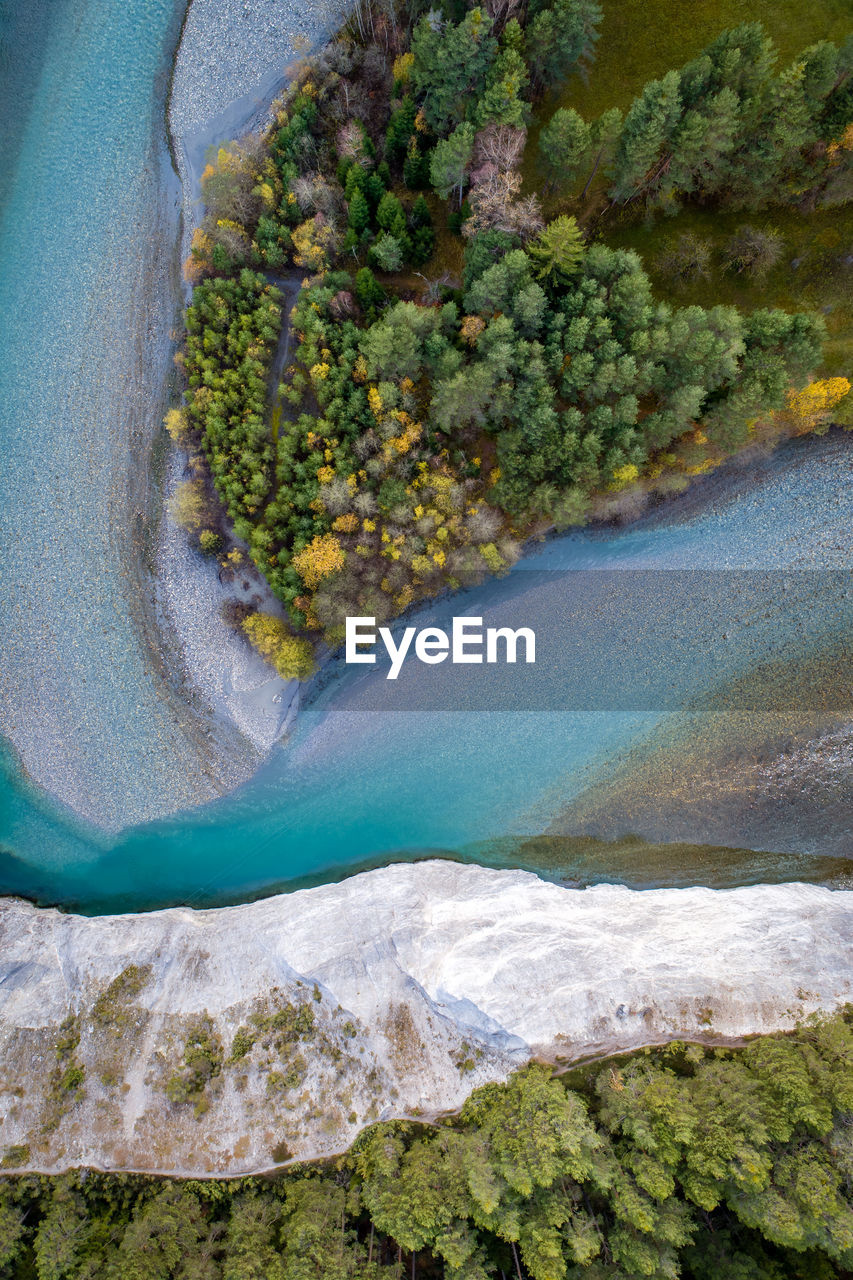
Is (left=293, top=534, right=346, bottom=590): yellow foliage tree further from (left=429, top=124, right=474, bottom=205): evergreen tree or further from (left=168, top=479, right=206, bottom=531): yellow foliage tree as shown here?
(left=429, top=124, right=474, bottom=205): evergreen tree

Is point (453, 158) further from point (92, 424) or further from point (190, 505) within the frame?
point (92, 424)

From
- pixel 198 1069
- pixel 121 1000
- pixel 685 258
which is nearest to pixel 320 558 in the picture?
pixel 121 1000

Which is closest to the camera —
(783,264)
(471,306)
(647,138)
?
(647,138)

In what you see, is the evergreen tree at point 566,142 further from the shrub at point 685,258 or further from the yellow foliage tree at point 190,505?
the yellow foliage tree at point 190,505

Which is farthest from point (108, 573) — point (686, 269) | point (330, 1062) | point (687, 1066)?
point (687, 1066)

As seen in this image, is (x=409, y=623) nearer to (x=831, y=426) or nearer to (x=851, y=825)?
(x=831, y=426)

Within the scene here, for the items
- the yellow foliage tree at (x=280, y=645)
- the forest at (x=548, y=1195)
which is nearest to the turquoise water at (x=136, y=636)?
the yellow foliage tree at (x=280, y=645)

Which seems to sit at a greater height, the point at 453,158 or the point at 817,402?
the point at 453,158
